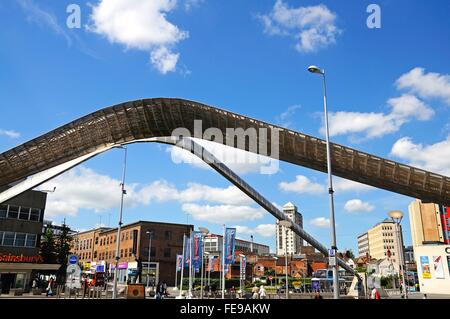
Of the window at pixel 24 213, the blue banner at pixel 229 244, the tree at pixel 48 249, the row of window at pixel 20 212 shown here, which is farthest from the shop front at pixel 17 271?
the blue banner at pixel 229 244

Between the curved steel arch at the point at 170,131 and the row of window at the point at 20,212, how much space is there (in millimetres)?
16897

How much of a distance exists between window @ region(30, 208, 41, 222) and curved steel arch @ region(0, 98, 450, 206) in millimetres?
19853

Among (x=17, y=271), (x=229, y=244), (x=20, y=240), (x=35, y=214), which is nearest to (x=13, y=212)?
(x=35, y=214)

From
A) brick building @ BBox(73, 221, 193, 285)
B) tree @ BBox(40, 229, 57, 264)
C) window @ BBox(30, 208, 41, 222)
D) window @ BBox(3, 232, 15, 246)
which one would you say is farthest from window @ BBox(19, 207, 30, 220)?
brick building @ BBox(73, 221, 193, 285)

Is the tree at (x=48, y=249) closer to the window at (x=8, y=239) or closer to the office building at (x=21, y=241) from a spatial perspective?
the office building at (x=21, y=241)

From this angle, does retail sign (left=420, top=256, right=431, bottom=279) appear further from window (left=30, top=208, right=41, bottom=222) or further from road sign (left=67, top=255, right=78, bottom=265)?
window (left=30, top=208, right=41, bottom=222)

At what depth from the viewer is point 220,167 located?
43125mm

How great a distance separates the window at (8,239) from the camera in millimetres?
54969

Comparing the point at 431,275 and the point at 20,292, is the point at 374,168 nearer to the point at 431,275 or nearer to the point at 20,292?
the point at 431,275

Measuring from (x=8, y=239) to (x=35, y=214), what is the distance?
18.2 feet

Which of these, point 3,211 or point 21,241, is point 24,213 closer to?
point 3,211

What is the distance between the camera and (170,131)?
4444 cm

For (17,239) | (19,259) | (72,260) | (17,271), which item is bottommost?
(17,271)
